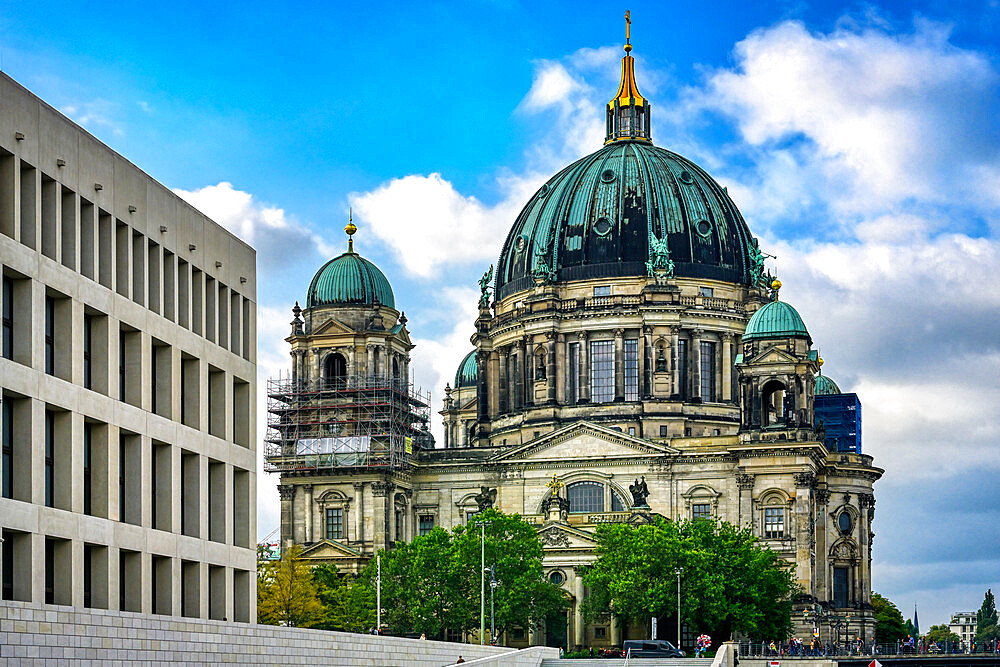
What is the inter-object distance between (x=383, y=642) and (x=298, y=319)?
3151 inches

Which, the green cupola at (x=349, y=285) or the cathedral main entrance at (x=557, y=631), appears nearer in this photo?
the cathedral main entrance at (x=557, y=631)

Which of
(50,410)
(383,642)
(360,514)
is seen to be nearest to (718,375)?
(360,514)

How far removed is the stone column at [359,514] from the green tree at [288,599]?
518 inches

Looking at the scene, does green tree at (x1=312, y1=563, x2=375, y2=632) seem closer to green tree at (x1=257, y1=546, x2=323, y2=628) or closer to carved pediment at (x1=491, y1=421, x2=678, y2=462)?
green tree at (x1=257, y1=546, x2=323, y2=628)

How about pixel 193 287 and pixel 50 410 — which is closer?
pixel 50 410

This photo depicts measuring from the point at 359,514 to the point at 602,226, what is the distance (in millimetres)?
28832

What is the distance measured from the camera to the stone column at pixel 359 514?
130500mm

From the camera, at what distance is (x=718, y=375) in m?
136

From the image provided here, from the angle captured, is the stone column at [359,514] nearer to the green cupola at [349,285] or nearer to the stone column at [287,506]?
the stone column at [287,506]

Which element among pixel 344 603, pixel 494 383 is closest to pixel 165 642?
pixel 344 603

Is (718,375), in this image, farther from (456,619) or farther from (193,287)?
(193,287)

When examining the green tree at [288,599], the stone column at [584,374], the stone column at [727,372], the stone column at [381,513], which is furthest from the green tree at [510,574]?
the stone column at [727,372]

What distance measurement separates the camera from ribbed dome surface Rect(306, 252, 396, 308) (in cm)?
13662

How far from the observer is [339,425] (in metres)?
134
